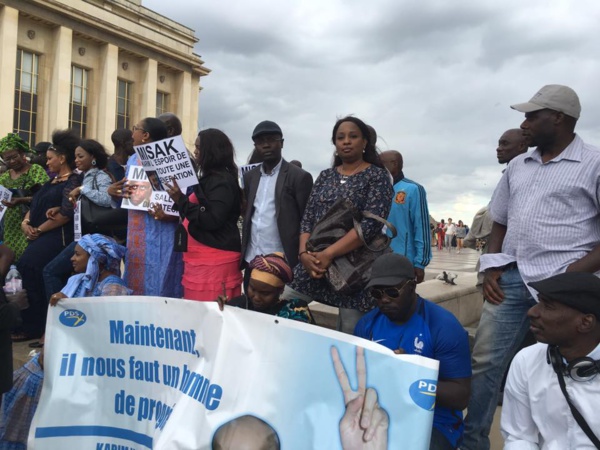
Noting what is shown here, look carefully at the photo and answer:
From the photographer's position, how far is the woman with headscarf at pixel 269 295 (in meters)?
3.15

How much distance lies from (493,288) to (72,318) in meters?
2.43

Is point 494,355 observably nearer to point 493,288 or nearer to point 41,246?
point 493,288

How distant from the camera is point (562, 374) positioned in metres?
2.10

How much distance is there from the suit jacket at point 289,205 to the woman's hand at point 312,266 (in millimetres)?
473

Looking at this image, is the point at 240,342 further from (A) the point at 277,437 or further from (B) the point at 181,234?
(B) the point at 181,234

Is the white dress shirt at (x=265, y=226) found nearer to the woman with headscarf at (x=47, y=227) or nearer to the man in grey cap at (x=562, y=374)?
the woman with headscarf at (x=47, y=227)

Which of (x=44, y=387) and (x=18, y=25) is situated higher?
(x=18, y=25)

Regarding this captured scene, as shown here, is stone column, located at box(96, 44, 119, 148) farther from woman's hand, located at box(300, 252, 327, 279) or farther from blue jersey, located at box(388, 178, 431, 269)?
woman's hand, located at box(300, 252, 327, 279)

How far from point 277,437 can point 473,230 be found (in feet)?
12.2

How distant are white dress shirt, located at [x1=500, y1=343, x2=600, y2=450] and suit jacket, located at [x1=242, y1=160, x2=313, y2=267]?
195 centimetres

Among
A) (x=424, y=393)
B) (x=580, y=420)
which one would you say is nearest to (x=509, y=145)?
(x=580, y=420)

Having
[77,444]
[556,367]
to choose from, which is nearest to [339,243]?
[556,367]

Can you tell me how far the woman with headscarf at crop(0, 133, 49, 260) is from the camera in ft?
18.3

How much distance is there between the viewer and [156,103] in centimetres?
4047
